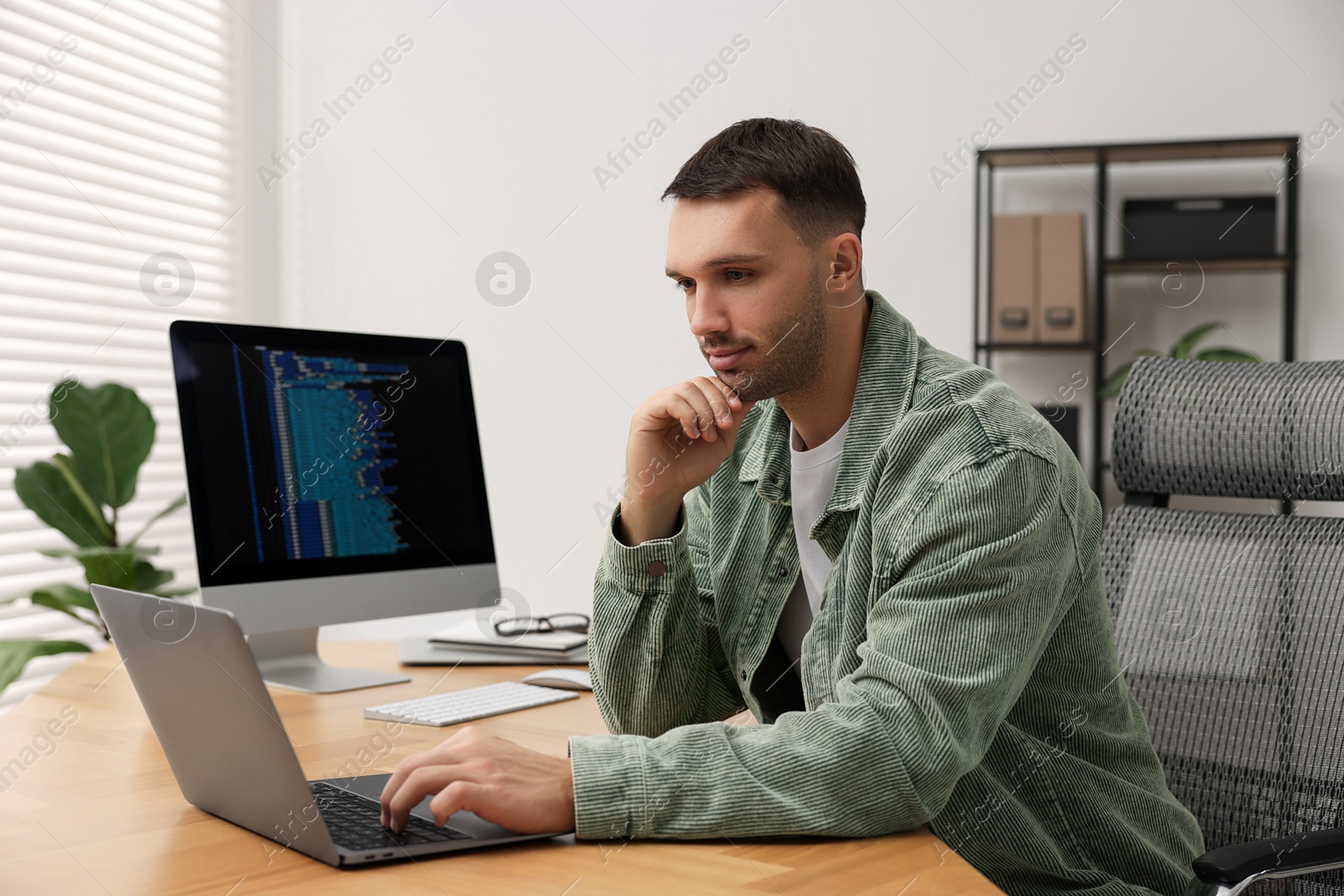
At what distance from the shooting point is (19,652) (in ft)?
6.83

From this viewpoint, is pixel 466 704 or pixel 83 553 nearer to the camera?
pixel 466 704

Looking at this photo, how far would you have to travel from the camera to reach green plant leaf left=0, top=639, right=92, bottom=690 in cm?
206

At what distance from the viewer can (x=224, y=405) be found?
1458 mm

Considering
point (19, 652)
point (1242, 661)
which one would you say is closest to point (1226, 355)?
point (1242, 661)

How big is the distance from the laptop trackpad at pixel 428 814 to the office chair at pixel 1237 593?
0.87 m

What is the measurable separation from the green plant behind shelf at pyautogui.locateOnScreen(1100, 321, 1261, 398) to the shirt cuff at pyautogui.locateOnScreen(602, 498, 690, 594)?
2.14 m

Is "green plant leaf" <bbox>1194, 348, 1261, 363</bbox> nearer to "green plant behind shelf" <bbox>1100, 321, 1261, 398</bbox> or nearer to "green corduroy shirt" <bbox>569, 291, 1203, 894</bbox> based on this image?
"green plant behind shelf" <bbox>1100, 321, 1261, 398</bbox>

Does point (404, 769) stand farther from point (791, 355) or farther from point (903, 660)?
point (791, 355)

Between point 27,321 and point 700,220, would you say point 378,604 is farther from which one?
point 27,321

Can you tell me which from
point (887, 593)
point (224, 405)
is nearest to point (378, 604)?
point (224, 405)

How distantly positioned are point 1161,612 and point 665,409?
682mm

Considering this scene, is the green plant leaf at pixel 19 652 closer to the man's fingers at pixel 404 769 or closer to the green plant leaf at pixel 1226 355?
the man's fingers at pixel 404 769

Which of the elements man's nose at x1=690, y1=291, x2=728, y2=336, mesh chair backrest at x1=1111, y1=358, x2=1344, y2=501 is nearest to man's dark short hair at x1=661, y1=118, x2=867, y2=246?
man's nose at x1=690, y1=291, x2=728, y2=336

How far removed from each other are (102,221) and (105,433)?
0.91 meters
